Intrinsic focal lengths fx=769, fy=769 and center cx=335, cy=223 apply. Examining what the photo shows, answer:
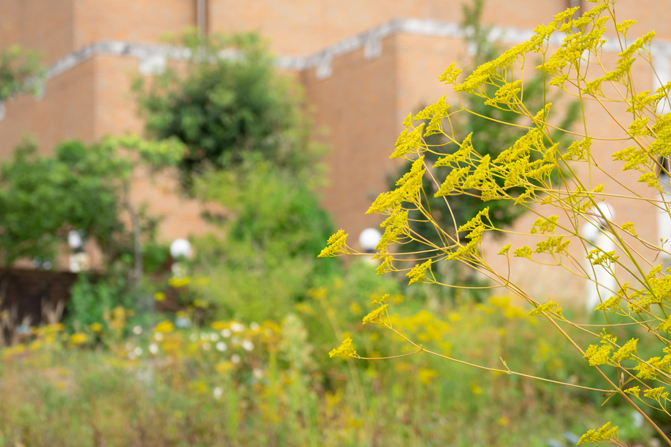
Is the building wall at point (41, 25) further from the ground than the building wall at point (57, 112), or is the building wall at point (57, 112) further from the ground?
the building wall at point (41, 25)

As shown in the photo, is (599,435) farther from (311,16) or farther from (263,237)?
(311,16)

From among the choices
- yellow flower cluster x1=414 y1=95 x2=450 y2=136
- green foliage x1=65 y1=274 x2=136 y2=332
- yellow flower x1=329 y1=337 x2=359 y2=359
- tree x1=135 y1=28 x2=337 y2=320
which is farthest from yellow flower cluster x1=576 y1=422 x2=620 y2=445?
green foliage x1=65 y1=274 x2=136 y2=332

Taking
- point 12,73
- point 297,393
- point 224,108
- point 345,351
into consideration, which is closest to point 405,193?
point 345,351

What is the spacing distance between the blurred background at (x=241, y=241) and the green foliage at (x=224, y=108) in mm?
42

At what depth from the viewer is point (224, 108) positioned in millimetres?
13805

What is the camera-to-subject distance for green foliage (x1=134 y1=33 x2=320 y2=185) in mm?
13688

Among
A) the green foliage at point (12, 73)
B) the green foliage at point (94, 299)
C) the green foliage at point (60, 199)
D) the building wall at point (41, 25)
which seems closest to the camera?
the green foliage at point (94, 299)

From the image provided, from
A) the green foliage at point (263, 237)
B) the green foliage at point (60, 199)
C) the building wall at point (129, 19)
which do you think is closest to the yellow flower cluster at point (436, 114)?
the green foliage at point (263, 237)

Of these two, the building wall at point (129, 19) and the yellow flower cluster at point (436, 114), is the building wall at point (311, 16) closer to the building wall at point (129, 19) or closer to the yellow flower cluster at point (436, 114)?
the building wall at point (129, 19)

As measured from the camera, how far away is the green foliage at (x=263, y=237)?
769cm

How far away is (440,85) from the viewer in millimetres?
14766

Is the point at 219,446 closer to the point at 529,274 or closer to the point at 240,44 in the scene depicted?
the point at 529,274

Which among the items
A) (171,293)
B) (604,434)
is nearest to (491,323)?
(604,434)

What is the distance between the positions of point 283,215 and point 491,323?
4181 millimetres
